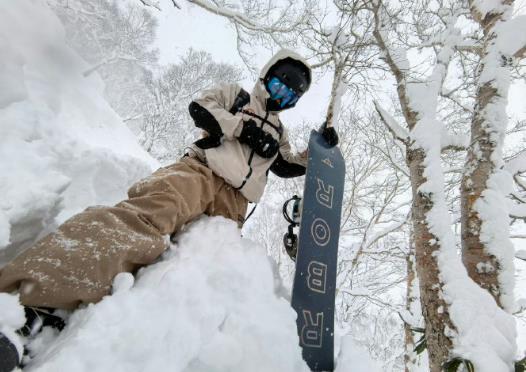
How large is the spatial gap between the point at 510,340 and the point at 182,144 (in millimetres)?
13952

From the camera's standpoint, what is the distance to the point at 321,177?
7.24 feet

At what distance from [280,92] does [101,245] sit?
1536mm

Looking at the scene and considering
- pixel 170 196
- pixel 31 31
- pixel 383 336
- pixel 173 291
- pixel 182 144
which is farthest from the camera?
pixel 182 144

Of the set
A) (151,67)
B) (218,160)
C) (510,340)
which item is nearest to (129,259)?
(218,160)

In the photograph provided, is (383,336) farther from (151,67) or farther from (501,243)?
(151,67)

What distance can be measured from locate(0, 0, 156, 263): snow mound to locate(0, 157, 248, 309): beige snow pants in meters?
0.44

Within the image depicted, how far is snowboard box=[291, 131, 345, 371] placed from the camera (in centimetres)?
165

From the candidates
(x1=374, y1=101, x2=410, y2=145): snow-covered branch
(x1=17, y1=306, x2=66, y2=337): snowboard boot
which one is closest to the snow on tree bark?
(x1=374, y1=101, x2=410, y2=145): snow-covered branch

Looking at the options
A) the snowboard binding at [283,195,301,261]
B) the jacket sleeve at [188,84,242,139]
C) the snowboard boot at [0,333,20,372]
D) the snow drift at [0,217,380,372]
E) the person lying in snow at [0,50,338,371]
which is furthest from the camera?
the snowboard binding at [283,195,301,261]

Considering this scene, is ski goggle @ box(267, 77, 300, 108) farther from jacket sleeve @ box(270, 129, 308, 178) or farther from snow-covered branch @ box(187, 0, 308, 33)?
snow-covered branch @ box(187, 0, 308, 33)

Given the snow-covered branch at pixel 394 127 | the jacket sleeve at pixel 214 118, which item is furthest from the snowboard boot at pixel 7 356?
the snow-covered branch at pixel 394 127

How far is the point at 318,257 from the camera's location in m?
1.89

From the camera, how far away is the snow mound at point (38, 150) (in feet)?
5.63

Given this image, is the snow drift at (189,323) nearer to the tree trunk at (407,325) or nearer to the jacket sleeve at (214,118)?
the jacket sleeve at (214,118)
